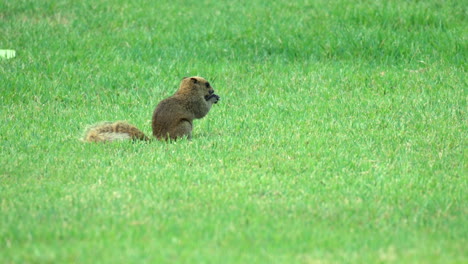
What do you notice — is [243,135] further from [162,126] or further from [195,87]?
[162,126]

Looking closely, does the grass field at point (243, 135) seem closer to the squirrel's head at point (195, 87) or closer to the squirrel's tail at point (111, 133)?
the squirrel's tail at point (111, 133)

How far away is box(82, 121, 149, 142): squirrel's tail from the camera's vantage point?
8.48 metres

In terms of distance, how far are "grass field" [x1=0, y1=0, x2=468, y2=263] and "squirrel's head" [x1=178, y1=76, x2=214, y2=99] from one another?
0.51m

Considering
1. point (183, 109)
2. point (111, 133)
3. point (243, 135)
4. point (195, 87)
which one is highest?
point (195, 87)

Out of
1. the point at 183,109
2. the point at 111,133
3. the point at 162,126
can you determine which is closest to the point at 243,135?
the point at 183,109

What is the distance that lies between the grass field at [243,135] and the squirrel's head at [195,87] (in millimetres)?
508

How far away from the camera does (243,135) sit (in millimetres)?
8953

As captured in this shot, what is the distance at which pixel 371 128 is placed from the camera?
922 cm

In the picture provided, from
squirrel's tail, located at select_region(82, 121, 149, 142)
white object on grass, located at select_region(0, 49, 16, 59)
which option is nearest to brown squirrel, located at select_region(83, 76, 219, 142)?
squirrel's tail, located at select_region(82, 121, 149, 142)

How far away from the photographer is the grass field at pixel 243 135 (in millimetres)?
5359

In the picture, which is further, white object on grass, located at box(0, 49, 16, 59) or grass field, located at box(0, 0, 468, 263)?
white object on grass, located at box(0, 49, 16, 59)

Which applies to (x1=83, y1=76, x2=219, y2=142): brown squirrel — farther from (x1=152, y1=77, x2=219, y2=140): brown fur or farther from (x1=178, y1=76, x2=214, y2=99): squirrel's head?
(x1=178, y1=76, x2=214, y2=99): squirrel's head

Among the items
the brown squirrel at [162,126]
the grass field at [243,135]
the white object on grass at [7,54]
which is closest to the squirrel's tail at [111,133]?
the brown squirrel at [162,126]

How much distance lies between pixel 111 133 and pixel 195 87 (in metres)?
1.16
